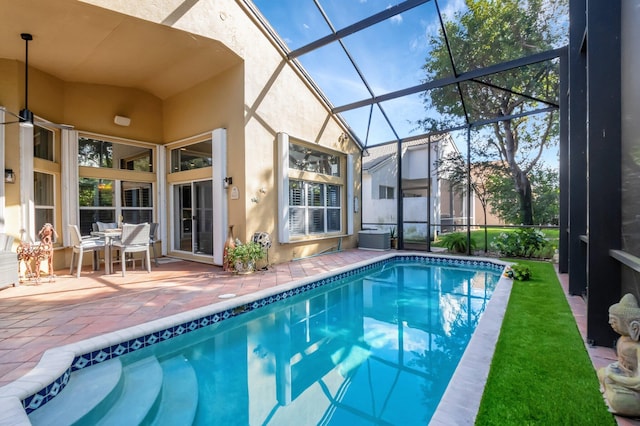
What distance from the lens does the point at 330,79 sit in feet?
30.9

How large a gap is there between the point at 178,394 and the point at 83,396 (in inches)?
30.4

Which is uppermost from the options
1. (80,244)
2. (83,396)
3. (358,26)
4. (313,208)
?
(358,26)

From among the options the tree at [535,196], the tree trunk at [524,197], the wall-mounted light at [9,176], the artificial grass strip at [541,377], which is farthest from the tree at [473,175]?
the wall-mounted light at [9,176]

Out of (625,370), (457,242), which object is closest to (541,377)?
(625,370)

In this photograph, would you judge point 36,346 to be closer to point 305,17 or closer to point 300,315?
point 300,315

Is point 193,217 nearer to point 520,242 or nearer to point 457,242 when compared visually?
point 457,242

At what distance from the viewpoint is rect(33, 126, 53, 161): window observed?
6.50 m

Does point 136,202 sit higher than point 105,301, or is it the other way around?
point 136,202

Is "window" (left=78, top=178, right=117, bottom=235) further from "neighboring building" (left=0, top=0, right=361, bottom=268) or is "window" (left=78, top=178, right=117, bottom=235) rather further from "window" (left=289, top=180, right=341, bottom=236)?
"window" (left=289, top=180, right=341, bottom=236)

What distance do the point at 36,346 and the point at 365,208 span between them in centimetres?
1055

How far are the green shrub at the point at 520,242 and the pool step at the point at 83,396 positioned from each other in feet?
32.9

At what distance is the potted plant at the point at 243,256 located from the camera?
6.84 m

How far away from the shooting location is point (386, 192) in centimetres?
1197

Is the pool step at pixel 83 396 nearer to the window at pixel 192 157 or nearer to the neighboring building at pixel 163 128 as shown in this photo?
the neighboring building at pixel 163 128
